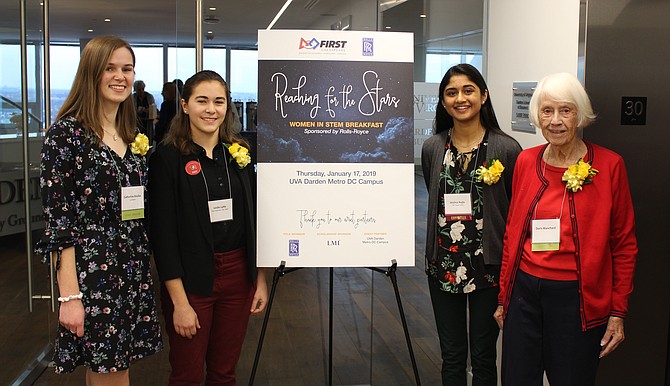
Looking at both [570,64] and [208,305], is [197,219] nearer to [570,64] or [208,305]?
[208,305]

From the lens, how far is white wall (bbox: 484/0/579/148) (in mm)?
2988

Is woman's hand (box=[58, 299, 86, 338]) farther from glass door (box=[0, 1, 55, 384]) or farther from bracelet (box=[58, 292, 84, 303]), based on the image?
glass door (box=[0, 1, 55, 384])

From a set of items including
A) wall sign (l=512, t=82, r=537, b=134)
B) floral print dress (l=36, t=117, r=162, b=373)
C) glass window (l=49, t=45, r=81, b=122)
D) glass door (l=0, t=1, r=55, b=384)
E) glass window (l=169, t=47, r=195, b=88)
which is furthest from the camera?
glass window (l=49, t=45, r=81, b=122)

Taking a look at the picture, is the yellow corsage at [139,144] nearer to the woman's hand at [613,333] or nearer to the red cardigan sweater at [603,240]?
the red cardigan sweater at [603,240]

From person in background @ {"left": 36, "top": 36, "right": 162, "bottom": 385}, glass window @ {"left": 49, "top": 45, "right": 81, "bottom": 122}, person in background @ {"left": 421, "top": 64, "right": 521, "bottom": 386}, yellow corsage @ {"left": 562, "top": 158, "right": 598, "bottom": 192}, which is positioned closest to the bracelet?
person in background @ {"left": 36, "top": 36, "right": 162, "bottom": 385}

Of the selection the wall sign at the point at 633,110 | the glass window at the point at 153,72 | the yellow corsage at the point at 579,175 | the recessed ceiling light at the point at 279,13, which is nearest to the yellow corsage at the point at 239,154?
the yellow corsage at the point at 579,175

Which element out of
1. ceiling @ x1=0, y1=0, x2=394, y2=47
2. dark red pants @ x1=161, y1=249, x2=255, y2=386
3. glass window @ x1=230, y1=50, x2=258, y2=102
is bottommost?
dark red pants @ x1=161, y1=249, x2=255, y2=386

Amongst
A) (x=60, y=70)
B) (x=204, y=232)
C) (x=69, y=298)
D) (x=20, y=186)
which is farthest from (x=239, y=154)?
(x=60, y=70)

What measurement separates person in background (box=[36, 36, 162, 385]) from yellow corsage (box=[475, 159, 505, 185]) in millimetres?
1348

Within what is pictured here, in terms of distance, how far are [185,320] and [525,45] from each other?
2058 millimetres

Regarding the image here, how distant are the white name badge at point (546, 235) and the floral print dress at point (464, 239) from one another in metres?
0.41

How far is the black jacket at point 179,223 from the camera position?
2.62 meters

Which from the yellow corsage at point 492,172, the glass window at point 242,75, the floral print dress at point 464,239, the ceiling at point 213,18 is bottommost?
the floral print dress at point 464,239

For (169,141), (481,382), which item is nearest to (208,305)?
(169,141)
